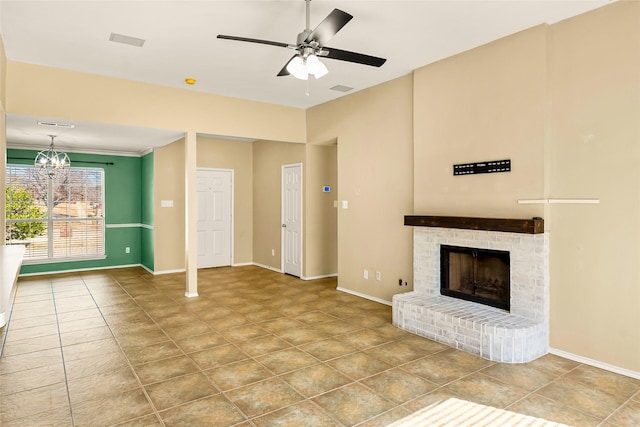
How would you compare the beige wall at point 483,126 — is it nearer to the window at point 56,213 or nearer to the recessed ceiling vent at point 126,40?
the recessed ceiling vent at point 126,40

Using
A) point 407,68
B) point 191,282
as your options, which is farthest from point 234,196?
point 407,68

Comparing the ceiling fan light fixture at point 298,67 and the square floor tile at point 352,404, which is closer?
the square floor tile at point 352,404

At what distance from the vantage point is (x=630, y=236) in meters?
3.11

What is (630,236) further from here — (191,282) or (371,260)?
(191,282)

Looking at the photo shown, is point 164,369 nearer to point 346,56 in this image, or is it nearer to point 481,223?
point 346,56

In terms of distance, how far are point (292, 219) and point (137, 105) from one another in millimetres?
3257

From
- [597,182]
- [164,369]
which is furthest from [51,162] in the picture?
[597,182]

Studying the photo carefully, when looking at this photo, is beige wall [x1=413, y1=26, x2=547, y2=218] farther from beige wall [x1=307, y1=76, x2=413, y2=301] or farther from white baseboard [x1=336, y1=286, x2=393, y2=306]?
white baseboard [x1=336, y1=286, x2=393, y2=306]

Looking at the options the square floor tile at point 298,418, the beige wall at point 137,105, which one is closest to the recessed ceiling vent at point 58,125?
the beige wall at point 137,105

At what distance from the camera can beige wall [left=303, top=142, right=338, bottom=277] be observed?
6.85 metres

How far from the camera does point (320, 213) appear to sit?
274 inches

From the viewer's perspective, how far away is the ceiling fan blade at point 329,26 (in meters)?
2.57

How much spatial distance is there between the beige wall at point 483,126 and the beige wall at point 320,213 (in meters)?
2.49

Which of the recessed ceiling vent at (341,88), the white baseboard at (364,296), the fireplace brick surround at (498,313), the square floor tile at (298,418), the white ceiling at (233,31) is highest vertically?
the recessed ceiling vent at (341,88)
